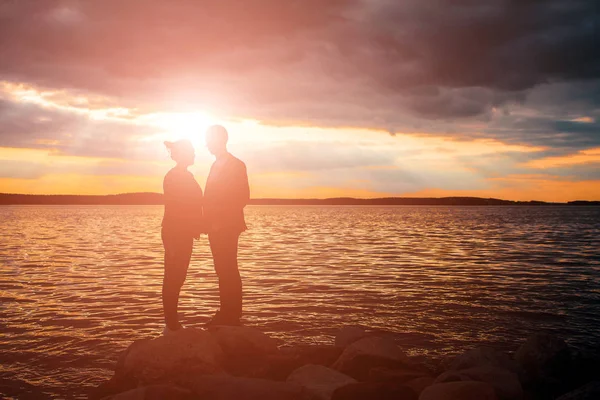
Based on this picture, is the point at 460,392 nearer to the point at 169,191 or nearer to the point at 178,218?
the point at 178,218

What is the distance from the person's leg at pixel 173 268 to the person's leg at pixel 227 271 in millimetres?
594

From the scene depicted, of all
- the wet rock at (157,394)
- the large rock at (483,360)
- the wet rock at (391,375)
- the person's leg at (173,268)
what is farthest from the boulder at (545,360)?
the person's leg at (173,268)

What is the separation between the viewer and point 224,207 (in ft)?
30.5

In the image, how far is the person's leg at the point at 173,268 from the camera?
873cm

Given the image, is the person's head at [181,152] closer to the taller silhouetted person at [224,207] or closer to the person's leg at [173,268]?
the taller silhouetted person at [224,207]

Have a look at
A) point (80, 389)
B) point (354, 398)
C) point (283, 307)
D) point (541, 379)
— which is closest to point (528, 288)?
point (283, 307)

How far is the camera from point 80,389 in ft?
27.5

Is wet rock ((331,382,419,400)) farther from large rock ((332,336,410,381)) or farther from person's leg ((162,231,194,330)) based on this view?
person's leg ((162,231,194,330))

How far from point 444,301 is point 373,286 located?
9.16 feet

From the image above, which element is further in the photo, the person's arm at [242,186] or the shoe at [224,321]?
the shoe at [224,321]

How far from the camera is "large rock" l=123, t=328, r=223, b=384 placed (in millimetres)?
7594

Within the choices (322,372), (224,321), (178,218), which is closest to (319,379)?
(322,372)

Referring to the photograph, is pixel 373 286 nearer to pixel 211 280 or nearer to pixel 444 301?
pixel 444 301

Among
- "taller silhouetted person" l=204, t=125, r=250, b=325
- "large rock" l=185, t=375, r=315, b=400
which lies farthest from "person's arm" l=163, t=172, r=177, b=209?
"large rock" l=185, t=375, r=315, b=400
